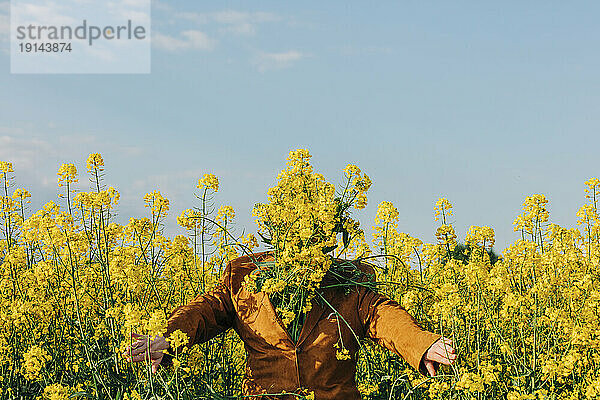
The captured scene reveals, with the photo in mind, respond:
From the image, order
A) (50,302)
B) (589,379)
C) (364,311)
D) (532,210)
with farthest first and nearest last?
(532,210), (50,302), (589,379), (364,311)

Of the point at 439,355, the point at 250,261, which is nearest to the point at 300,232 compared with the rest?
the point at 250,261

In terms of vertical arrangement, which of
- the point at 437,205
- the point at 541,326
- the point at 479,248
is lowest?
the point at 541,326

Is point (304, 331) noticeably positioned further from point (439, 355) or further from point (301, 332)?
point (439, 355)

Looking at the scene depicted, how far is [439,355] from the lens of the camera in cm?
282

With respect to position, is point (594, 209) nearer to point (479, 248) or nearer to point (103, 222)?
point (479, 248)

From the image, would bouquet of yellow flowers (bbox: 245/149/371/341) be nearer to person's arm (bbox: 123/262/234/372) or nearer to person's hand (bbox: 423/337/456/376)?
person's arm (bbox: 123/262/234/372)

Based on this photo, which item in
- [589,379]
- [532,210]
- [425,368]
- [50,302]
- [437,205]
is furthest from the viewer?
[437,205]

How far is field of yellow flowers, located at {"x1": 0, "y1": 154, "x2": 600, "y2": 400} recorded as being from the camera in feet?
10.5

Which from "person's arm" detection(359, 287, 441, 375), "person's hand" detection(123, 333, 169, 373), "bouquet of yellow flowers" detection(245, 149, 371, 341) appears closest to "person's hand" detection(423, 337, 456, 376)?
"person's arm" detection(359, 287, 441, 375)

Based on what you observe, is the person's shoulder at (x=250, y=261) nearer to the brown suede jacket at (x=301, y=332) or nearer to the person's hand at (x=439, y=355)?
the brown suede jacket at (x=301, y=332)

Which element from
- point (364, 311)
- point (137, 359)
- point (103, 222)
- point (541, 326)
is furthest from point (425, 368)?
point (103, 222)

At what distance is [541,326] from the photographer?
3547mm

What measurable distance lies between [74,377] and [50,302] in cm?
58

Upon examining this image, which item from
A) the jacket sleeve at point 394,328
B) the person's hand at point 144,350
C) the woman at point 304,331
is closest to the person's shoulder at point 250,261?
the woman at point 304,331
